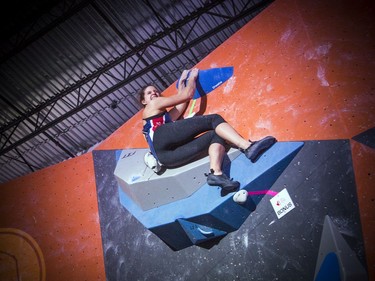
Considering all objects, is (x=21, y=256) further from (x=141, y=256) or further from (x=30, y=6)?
(x=30, y=6)

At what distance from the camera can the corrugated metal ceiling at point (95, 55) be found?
574cm

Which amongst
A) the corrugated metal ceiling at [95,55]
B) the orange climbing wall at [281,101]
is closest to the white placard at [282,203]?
the orange climbing wall at [281,101]

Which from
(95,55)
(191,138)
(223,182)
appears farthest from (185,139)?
(95,55)

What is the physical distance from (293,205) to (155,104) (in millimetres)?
1567

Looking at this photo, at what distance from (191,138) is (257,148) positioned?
67cm

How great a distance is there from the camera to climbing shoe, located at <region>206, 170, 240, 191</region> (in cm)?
235

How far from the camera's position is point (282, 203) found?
7.54ft

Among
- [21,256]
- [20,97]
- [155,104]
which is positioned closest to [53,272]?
[21,256]

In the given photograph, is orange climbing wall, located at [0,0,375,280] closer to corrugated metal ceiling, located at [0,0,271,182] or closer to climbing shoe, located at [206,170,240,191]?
climbing shoe, located at [206,170,240,191]

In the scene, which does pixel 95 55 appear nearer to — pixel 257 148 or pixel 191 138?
pixel 191 138

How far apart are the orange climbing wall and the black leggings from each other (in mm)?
365

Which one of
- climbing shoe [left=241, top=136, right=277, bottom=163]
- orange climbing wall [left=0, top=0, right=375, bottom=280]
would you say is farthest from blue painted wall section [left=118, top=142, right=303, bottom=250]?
orange climbing wall [left=0, top=0, right=375, bottom=280]

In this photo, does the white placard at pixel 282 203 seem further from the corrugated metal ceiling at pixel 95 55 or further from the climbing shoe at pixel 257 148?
the corrugated metal ceiling at pixel 95 55

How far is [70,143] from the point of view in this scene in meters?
8.29
